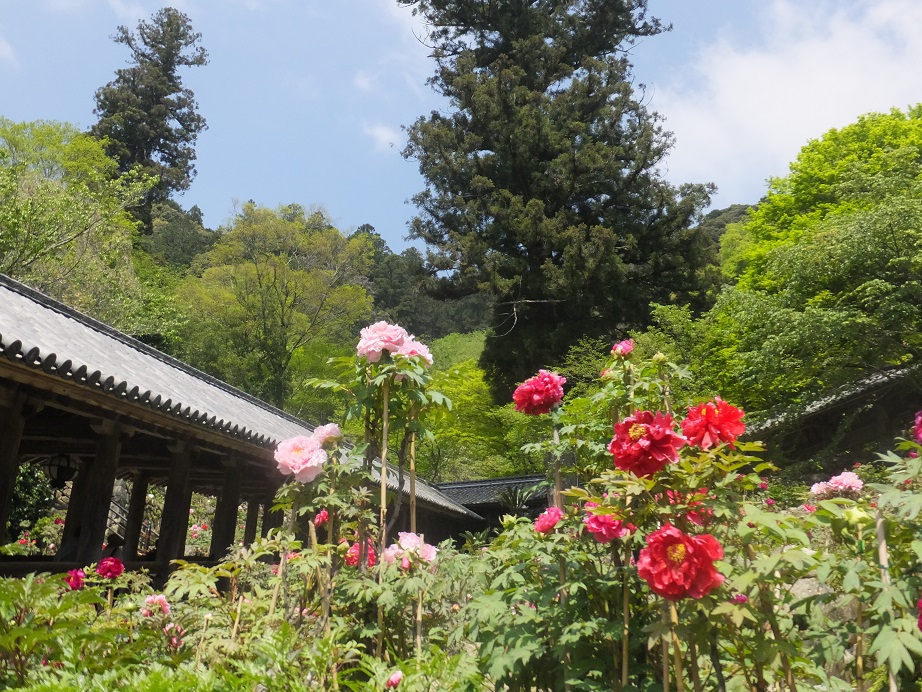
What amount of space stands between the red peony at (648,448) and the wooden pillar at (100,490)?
4775mm

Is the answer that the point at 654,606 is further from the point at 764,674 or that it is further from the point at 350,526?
the point at 350,526

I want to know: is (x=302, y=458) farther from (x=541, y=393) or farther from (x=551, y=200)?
(x=551, y=200)

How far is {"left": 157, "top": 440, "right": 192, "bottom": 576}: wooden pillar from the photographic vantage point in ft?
21.6

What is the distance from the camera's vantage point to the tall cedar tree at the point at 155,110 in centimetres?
3234

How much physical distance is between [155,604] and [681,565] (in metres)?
1.95

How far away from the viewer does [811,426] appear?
12.9m

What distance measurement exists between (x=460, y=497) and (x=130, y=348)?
563 inches

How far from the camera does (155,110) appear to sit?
32938 mm

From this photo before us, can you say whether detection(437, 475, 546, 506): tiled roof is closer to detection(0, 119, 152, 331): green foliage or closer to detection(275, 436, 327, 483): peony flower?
detection(0, 119, 152, 331): green foliage

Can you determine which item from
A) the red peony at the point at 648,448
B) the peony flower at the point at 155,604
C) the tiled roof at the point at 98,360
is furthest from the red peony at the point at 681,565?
Result: the tiled roof at the point at 98,360

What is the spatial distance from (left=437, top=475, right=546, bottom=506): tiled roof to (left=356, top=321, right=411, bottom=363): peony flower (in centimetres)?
1701

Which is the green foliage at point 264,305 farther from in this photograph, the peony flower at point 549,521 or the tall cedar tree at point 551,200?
the peony flower at point 549,521

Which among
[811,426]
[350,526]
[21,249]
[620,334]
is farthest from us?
[620,334]

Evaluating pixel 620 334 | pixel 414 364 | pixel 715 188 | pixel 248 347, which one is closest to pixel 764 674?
pixel 414 364
